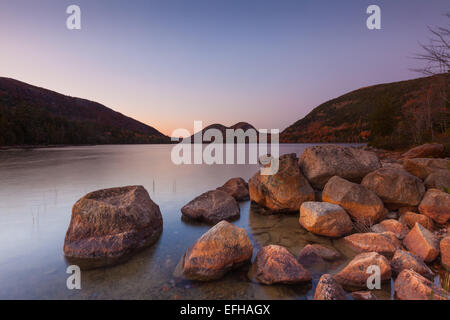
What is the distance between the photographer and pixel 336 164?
25.0 feet

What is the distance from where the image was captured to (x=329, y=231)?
5.59 metres

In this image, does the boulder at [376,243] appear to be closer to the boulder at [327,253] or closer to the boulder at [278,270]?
the boulder at [327,253]

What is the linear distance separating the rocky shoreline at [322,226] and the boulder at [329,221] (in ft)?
0.08

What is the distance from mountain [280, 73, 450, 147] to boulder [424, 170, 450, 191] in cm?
199

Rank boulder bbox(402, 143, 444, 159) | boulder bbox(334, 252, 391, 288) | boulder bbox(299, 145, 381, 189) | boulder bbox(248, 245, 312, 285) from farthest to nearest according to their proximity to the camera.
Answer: boulder bbox(402, 143, 444, 159) → boulder bbox(299, 145, 381, 189) → boulder bbox(248, 245, 312, 285) → boulder bbox(334, 252, 391, 288)

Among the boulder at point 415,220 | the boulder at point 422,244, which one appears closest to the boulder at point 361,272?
the boulder at point 422,244

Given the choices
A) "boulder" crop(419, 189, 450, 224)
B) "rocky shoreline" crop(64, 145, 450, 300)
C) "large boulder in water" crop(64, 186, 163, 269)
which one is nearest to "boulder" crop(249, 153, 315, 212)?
"rocky shoreline" crop(64, 145, 450, 300)

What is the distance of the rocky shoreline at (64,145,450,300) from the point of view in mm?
3689

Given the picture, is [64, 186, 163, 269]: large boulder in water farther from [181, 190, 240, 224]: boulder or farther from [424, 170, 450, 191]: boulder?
[424, 170, 450, 191]: boulder

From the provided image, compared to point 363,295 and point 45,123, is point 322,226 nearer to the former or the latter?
point 363,295

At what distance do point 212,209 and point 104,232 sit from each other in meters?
3.30

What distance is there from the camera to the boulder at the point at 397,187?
624cm
